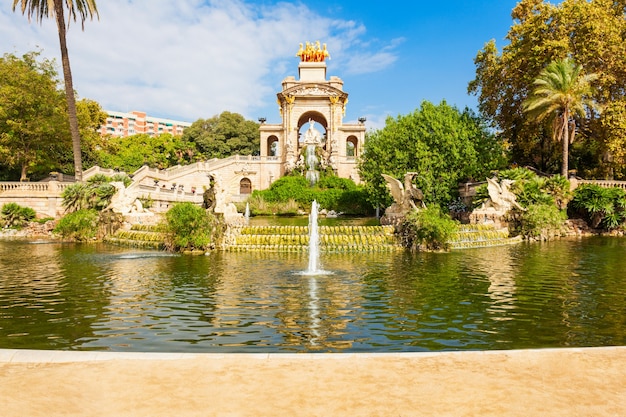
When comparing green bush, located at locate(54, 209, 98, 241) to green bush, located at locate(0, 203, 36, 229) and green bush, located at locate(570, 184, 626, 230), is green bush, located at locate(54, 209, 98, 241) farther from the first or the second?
green bush, located at locate(570, 184, 626, 230)

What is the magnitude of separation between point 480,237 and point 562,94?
13.3 meters

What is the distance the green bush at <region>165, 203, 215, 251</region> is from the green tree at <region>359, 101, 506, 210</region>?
15.2 m

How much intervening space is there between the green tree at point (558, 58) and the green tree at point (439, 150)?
4.09 metres

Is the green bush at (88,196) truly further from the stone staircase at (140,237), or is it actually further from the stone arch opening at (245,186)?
the stone arch opening at (245,186)

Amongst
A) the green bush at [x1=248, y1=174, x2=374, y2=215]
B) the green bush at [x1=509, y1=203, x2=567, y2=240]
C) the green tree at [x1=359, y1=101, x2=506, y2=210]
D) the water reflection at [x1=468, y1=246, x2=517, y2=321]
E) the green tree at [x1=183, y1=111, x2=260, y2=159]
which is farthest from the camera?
the green tree at [x1=183, y1=111, x2=260, y2=159]

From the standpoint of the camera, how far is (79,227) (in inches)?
887

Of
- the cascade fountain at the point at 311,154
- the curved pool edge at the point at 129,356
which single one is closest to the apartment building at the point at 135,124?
the cascade fountain at the point at 311,154

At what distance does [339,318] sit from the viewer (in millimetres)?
7992

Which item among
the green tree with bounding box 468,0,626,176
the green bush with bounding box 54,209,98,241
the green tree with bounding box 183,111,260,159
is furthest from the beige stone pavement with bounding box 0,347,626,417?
the green tree with bounding box 183,111,260,159

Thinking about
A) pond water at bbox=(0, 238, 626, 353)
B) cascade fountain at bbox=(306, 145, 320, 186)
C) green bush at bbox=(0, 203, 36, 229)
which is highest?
cascade fountain at bbox=(306, 145, 320, 186)

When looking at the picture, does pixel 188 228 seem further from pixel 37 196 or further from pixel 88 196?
pixel 37 196

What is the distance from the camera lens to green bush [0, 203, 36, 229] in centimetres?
2666

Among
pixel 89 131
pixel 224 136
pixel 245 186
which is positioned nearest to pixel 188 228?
pixel 89 131

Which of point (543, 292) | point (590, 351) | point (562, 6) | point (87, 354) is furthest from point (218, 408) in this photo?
point (562, 6)
